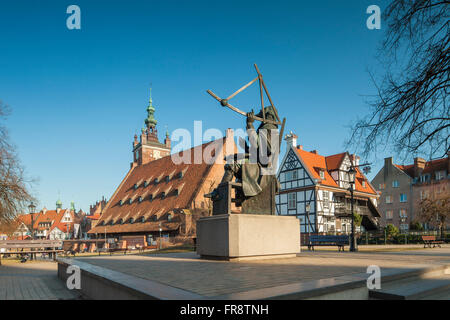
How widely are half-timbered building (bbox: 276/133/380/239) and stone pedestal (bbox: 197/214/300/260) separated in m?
27.4

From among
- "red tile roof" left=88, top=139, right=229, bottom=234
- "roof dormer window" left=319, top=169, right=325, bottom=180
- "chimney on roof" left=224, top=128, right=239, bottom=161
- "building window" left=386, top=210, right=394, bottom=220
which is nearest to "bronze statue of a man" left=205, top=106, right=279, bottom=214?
"roof dormer window" left=319, top=169, right=325, bottom=180

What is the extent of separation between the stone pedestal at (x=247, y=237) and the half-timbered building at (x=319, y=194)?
27.4m

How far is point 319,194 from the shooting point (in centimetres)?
3884

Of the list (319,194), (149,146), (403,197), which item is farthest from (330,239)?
(149,146)

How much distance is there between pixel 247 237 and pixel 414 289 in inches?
167

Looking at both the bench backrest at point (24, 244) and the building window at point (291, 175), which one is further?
A: the building window at point (291, 175)

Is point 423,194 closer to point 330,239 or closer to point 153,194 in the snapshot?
point 330,239

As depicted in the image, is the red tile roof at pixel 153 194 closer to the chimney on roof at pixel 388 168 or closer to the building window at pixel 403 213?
the chimney on roof at pixel 388 168

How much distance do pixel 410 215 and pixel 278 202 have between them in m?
24.7

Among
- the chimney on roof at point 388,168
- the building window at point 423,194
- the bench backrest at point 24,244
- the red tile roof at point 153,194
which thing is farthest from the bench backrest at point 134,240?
the chimney on roof at point 388,168

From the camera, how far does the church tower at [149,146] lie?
74387 millimetres

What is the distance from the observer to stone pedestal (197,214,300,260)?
902cm
